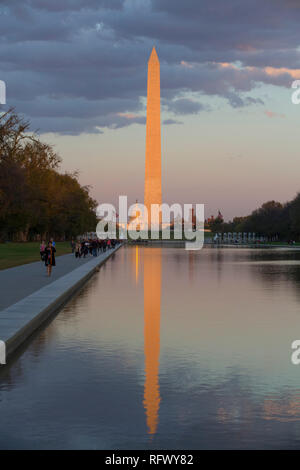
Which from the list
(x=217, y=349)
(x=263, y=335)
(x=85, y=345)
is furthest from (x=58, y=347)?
(x=263, y=335)

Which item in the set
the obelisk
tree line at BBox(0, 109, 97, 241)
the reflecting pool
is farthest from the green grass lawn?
the obelisk

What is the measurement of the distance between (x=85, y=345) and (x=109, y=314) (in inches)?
211

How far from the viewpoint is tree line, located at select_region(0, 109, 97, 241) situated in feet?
231

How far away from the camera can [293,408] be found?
8.93 m

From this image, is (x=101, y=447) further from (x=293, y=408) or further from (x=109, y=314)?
(x=109, y=314)

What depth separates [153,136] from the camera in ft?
410

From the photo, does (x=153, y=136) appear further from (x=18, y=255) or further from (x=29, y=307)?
(x=29, y=307)

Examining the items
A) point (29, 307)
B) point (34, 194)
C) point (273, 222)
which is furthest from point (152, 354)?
point (273, 222)

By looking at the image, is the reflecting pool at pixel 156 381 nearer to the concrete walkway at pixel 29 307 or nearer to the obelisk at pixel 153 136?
the concrete walkway at pixel 29 307

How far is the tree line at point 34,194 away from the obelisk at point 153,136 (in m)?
10.9

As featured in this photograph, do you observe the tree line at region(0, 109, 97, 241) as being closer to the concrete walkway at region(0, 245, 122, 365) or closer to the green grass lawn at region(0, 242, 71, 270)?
the green grass lawn at region(0, 242, 71, 270)
